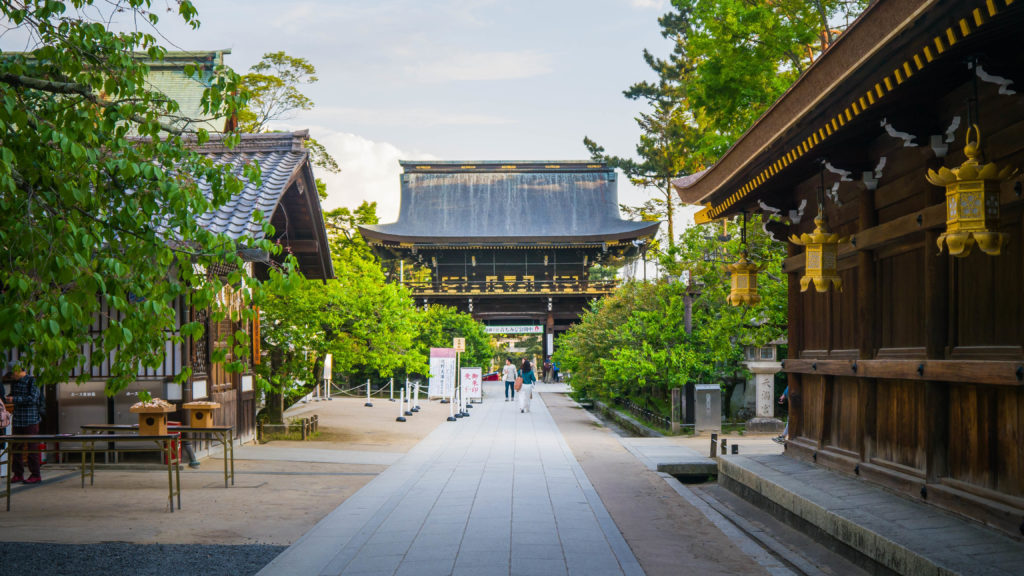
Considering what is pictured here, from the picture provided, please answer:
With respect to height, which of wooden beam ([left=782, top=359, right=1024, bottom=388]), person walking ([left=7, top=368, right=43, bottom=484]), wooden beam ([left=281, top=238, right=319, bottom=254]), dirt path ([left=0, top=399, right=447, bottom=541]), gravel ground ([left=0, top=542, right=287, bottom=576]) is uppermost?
wooden beam ([left=281, top=238, right=319, bottom=254])

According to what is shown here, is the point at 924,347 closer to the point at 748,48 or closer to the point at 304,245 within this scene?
the point at 748,48

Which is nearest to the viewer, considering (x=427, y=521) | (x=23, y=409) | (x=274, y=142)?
(x=427, y=521)

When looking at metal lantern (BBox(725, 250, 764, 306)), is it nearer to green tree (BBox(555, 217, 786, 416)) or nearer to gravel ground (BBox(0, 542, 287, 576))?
green tree (BBox(555, 217, 786, 416))

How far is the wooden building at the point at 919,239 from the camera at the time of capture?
520 cm

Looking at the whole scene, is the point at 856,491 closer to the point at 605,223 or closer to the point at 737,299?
the point at 737,299

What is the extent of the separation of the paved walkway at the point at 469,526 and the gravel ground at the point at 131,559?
31 cm

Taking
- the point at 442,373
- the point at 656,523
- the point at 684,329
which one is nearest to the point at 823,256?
the point at 656,523

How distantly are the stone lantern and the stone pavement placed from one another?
294 inches

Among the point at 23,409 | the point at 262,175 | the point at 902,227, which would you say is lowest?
the point at 23,409

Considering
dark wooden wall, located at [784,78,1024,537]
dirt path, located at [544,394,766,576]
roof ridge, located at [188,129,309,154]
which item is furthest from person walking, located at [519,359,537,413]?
dark wooden wall, located at [784,78,1024,537]

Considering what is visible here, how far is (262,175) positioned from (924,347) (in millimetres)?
9531

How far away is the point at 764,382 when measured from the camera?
17.1 meters

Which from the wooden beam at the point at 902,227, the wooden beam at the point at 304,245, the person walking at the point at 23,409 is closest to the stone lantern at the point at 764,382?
the wooden beam at the point at 902,227

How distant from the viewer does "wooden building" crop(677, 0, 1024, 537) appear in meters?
5.20
